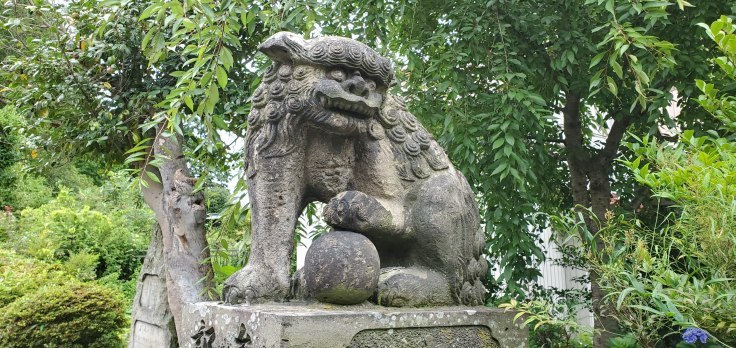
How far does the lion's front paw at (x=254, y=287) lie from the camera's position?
6.90 feet

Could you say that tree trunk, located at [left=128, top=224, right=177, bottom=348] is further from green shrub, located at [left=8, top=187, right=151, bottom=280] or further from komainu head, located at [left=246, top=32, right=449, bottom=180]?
green shrub, located at [left=8, top=187, right=151, bottom=280]

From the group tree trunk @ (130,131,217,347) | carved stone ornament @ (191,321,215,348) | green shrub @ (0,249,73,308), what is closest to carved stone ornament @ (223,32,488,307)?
carved stone ornament @ (191,321,215,348)

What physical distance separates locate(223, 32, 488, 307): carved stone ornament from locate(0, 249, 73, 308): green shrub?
16.6 feet

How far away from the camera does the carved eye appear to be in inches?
87.0

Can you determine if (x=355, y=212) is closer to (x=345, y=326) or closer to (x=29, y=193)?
(x=345, y=326)

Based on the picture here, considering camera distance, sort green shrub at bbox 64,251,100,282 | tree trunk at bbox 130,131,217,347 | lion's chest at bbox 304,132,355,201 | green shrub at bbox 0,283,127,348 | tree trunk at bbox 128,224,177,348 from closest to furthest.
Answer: lion's chest at bbox 304,132,355,201 < tree trunk at bbox 130,131,217,347 < tree trunk at bbox 128,224,177,348 < green shrub at bbox 0,283,127,348 < green shrub at bbox 64,251,100,282

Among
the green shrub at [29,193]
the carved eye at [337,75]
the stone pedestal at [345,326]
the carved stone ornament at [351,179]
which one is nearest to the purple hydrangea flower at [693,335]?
the stone pedestal at [345,326]

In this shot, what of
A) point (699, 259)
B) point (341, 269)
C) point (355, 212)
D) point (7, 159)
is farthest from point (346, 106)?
point (7, 159)

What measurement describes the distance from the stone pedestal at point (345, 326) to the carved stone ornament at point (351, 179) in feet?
0.31

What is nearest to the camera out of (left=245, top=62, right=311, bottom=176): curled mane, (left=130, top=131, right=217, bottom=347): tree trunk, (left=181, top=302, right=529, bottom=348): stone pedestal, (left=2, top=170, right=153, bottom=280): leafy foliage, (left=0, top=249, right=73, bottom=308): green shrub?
(left=181, top=302, right=529, bottom=348): stone pedestal

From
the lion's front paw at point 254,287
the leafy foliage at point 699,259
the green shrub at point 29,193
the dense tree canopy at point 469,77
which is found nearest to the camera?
the leafy foliage at point 699,259

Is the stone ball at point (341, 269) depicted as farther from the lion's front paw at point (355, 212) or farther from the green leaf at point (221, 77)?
the green leaf at point (221, 77)

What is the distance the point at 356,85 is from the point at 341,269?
2.07 feet

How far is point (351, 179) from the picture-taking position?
2354mm
